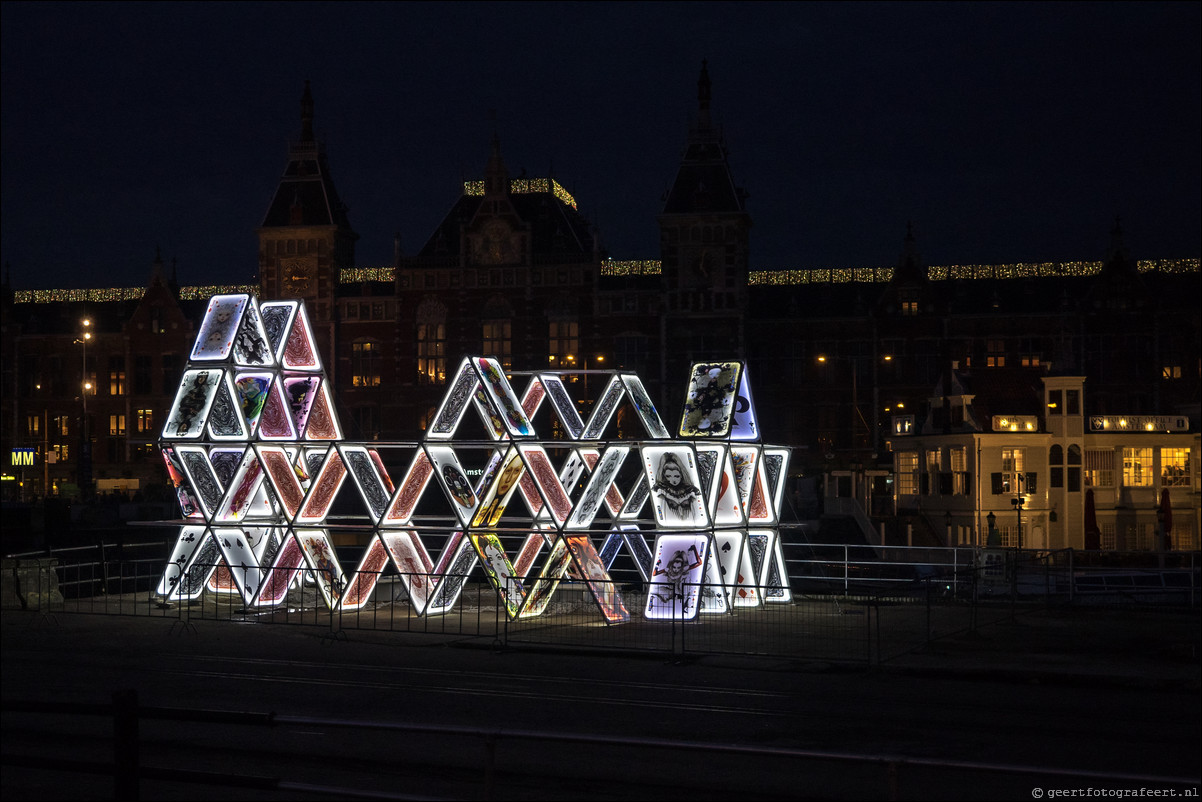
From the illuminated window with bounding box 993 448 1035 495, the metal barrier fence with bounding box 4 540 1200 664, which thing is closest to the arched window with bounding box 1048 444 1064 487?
the illuminated window with bounding box 993 448 1035 495

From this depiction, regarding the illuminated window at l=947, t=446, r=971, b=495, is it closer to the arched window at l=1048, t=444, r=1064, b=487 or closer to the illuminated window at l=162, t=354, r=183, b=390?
the arched window at l=1048, t=444, r=1064, b=487

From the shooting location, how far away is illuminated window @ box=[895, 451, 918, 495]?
50128 millimetres

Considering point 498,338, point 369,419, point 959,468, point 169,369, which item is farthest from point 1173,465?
point 169,369

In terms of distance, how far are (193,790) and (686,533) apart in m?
11.7

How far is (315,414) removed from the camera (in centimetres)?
2405

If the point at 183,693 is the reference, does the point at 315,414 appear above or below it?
above

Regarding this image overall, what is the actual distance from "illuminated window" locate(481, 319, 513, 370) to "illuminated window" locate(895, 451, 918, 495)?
19.5 metres

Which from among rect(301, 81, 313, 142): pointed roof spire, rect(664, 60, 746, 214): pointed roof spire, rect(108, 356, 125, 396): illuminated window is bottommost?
rect(108, 356, 125, 396): illuminated window

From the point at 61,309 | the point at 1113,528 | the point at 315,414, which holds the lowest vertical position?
the point at 1113,528

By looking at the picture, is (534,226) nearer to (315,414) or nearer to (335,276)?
(335,276)

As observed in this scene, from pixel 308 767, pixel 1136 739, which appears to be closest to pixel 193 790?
pixel 308 767

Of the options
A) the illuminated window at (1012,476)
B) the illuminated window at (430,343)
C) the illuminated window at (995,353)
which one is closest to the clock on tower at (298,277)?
the illuminated window at (430,343)

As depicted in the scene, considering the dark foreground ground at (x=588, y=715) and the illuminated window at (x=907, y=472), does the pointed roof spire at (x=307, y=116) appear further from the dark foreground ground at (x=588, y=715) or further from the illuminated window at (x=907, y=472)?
the dark foreground ground at (x=588, y=715)

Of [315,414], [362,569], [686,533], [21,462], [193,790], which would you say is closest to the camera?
[193,790]
